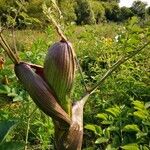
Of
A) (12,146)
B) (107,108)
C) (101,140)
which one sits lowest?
(107,108)

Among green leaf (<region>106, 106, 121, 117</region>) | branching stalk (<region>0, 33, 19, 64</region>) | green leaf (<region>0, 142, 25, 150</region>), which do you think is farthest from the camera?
green leaf (<region>106, 106, 121, 117</region>)

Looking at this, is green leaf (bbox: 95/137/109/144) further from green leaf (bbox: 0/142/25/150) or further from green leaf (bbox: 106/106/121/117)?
green leaf (bbox: 0/142/25/150)

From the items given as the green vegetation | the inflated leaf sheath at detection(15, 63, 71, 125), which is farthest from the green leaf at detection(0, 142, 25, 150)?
the inflated leaf sheath at detection(15, 63, 71, 125)

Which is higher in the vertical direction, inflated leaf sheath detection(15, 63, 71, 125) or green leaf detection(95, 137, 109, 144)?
inflated leaf sheath detection(15, 63, 71, 125)

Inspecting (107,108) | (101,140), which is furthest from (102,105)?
(101,140)

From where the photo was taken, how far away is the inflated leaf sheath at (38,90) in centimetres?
87

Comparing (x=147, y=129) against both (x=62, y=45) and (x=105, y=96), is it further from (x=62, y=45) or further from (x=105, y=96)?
(x=62, y=45)

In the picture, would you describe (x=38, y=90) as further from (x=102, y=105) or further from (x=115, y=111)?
(x=102, y=105)

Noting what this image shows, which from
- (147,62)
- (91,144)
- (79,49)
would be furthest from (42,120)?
(79,49)

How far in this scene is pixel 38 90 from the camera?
0.87 metres

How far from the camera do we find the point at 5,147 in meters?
1.03

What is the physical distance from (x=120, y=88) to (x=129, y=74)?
17 cm

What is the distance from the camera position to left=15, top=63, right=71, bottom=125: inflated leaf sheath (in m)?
0.87

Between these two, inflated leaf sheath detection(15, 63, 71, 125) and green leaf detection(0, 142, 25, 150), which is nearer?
inflated leaf sheath detection(15, 63, 71, 125)
